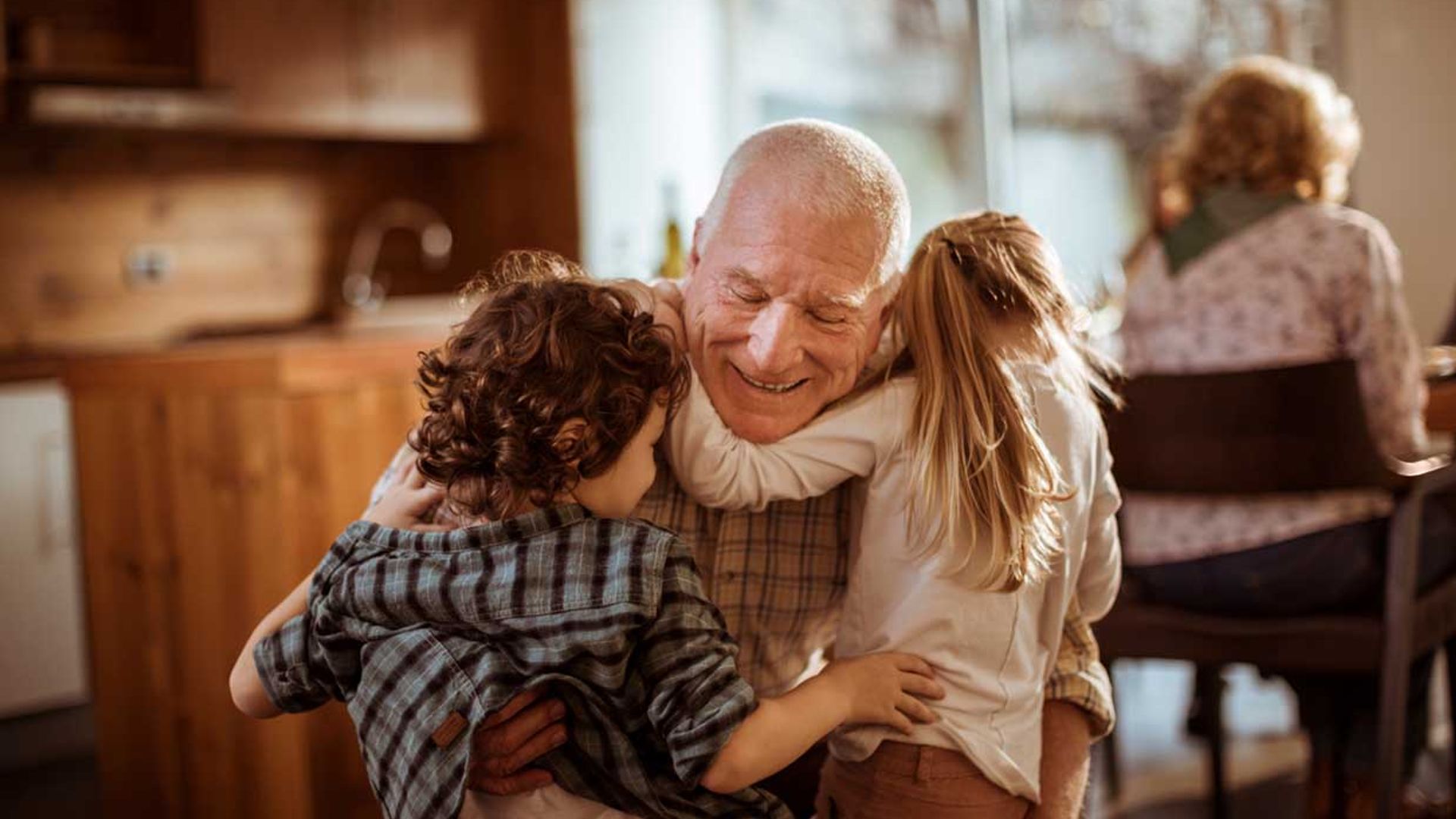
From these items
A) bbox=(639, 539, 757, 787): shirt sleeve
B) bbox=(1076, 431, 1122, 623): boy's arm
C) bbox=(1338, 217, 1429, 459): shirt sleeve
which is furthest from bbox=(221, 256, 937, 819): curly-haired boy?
bbox=(1338, 217, 1429, 459): shirt sleeve

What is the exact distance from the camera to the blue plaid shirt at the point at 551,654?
120cm

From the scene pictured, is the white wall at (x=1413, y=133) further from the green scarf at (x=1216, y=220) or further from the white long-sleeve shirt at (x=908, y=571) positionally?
the white long-sleeve shirt at (x=908, y=571)

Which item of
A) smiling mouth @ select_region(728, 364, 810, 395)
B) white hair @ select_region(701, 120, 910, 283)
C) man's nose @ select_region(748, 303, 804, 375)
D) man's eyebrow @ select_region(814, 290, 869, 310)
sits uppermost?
white hair @ select_region(701, 120, 910, 283)

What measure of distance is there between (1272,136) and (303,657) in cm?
219

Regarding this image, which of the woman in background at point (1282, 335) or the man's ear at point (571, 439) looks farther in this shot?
the woman in background at point (1282, 335)

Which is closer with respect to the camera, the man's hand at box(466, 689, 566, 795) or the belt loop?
the man's hand at box(466, 689, 566, 795)

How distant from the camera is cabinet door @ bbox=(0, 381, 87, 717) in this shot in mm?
3881

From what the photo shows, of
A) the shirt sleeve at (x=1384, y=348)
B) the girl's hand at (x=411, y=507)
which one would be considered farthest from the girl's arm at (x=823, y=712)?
the shirt sleeve at (x=1384, y=348)

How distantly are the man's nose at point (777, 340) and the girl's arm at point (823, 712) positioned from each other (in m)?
0.28

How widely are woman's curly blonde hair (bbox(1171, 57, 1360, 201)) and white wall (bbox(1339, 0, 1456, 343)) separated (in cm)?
119

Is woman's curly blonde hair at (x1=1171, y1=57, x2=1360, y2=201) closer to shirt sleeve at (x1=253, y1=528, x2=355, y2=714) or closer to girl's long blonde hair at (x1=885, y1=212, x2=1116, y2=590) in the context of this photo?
girl's long blonde hair at (x1=885, y1=212, x2=1116, y2=590)

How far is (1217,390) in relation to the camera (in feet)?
7.36

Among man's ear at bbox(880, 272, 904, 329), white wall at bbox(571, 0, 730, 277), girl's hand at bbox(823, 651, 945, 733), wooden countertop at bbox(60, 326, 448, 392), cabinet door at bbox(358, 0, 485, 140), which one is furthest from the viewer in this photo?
white wall at bbox(571, 0, 730, 277)

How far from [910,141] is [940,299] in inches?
175
